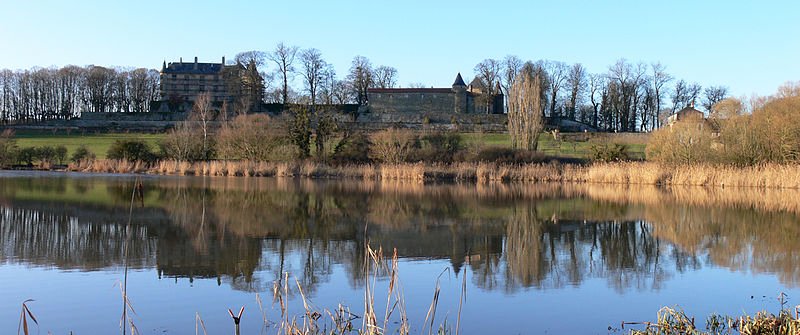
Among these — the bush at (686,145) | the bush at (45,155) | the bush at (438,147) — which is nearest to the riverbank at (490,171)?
the bush at (686,145)

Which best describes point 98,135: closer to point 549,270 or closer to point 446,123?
point 446,123

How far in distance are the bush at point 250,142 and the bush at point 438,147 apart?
5.97 meters

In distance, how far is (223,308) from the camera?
5.61 m

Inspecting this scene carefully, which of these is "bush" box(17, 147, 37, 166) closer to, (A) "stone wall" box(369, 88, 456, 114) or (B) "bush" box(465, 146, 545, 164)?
(B) "bush" box(465, 146, 545, 164)

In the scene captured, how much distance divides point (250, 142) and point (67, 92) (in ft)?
126

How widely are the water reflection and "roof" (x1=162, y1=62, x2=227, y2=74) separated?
153 ft

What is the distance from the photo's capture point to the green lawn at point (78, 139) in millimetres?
36844

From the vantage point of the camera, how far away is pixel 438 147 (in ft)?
98.8

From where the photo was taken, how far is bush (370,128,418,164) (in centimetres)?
2822

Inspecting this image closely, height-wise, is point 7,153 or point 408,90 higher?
point 408,90

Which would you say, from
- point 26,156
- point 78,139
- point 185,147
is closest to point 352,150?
point 185,147

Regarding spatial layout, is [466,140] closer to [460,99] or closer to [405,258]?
[460,99]

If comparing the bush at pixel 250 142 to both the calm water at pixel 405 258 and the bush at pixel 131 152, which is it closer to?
the bush at pixel 131 152

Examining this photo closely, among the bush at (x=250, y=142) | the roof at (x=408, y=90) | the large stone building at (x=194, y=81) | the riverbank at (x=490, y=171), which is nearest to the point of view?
the riverbank at (x=490, y=171)
